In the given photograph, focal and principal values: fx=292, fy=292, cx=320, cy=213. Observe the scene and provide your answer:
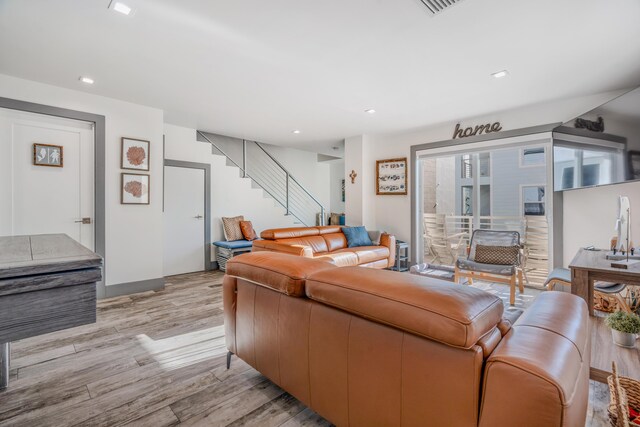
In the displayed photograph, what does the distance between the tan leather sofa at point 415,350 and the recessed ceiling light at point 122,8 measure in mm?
2083

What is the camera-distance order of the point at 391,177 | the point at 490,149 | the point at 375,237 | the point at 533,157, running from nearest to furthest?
the point at 490,149 < the point at 533,157 < the point at 375,237 < the point at 391,177

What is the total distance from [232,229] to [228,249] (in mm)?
551

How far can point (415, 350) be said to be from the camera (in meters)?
0.95

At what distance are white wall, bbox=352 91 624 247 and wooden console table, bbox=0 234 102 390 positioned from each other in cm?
515

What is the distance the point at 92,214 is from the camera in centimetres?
377

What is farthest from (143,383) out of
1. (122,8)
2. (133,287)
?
(122,8)

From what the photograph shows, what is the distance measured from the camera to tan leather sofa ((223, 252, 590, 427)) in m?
0.76

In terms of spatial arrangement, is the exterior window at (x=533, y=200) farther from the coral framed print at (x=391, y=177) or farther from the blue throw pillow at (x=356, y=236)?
the blue throw pillow at (x=356, y=236)

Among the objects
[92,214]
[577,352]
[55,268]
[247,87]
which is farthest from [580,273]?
[92,214]

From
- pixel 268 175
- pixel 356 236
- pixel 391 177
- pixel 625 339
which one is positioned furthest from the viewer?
pixel 268 175

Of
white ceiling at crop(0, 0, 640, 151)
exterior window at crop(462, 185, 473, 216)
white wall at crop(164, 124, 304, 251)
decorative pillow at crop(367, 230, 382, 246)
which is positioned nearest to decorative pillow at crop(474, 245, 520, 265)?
exterior window at crop(462, 185, 473, 216)

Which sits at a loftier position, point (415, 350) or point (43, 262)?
point (43, 262)

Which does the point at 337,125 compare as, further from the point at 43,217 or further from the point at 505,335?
the point at 505,335

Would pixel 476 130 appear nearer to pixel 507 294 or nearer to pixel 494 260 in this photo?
pixel 494 260
